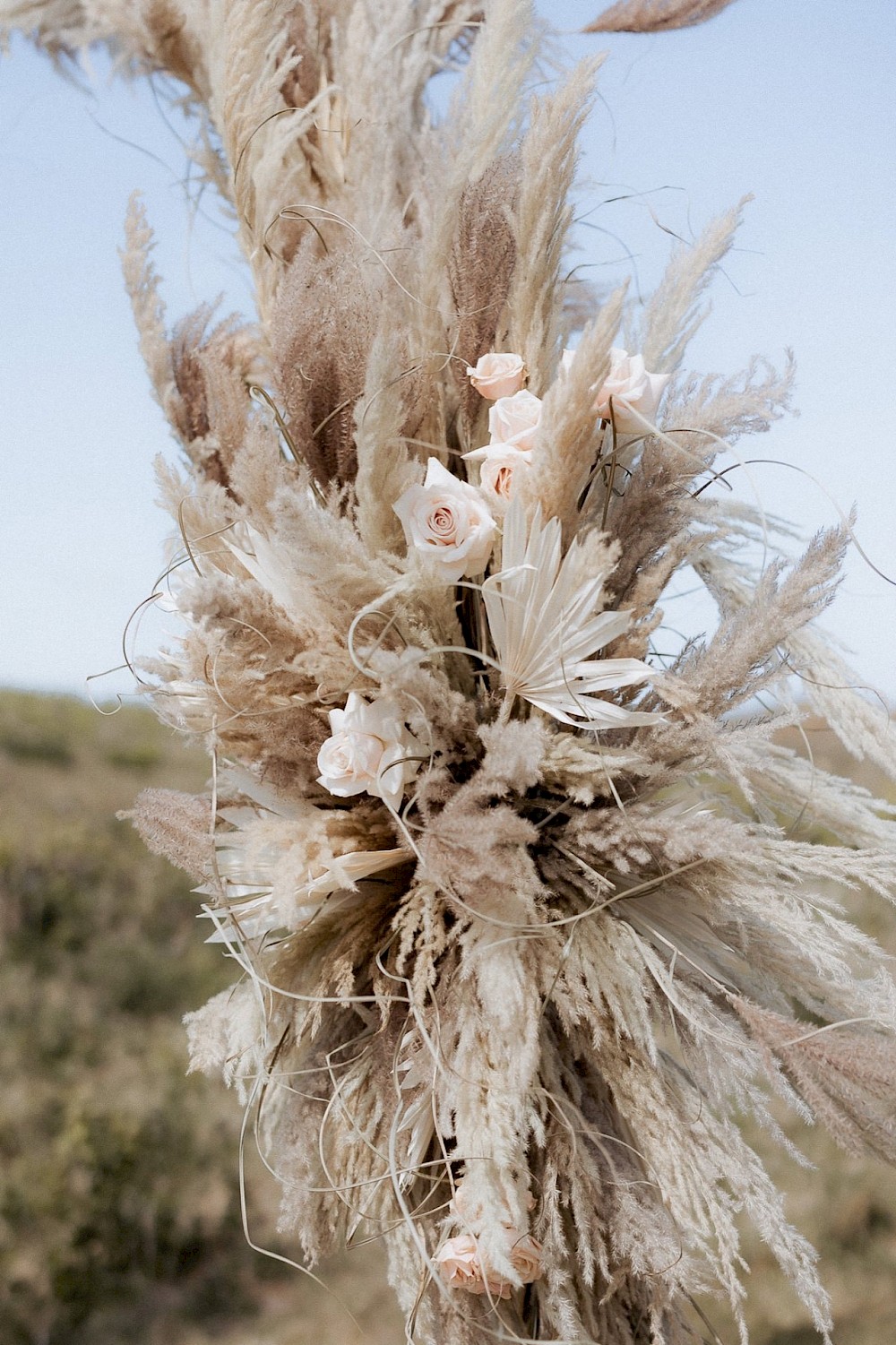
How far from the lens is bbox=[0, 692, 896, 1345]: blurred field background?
5.57 feet

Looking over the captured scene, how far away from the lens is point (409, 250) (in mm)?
552

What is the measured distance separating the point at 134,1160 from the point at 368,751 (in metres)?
1.75

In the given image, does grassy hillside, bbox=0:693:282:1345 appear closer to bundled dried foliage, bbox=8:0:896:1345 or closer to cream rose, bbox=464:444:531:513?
bundled dried foliage, bbox=8:0:896:1345

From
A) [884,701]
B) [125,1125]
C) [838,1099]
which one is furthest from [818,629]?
[125,1125]

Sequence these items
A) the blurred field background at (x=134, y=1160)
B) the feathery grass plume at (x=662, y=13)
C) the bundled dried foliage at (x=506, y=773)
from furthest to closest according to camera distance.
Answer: the blurred field background at (x=134, y=1160), the feathery grass plume at (x=662, y=13), the bundled dried foliage at (x=506, y=773)

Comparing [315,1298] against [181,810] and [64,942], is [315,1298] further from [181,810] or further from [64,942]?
[181,810]

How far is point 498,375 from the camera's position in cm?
54

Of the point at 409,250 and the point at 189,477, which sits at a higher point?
the point at 409,250

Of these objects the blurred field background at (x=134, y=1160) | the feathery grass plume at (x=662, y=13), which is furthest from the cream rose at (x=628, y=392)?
the blurred field background at (x=134, y=1160)

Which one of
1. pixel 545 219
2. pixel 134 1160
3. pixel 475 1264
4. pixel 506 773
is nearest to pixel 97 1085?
pixel 134 1160

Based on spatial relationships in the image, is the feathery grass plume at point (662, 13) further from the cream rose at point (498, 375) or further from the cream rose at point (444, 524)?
the cream rose at point (444, 524)

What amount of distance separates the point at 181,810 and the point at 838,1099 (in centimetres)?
41

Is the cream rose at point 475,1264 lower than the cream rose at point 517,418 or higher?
lower

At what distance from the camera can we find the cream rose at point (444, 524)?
0.49 m
